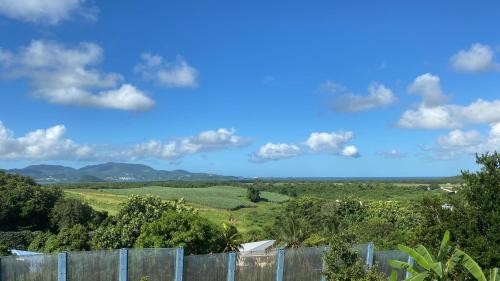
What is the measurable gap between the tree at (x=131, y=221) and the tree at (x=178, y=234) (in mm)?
7561

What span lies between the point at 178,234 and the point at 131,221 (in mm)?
10811

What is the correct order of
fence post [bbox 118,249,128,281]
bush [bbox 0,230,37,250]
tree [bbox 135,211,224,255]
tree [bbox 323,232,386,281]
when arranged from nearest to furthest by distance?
fence post [bbox 118,249,128,281] < tree [bbox 323,232,386,281] < tree [bbox 135,211,224,255] < bush [bbox 0,230,37,250]

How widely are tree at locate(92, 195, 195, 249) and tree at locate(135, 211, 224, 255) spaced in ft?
24.8

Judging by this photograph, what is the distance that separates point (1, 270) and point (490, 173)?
53.4 feet

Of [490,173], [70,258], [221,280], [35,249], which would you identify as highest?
[490,173]

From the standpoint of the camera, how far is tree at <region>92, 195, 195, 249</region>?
37.9 meters

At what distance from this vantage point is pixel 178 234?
2998 cm

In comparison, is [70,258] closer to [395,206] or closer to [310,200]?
[395,206]

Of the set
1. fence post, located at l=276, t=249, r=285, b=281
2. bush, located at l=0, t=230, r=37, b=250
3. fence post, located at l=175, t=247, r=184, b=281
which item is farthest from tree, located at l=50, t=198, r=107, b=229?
fence post, located at l=175, t=247, r=184, b=281

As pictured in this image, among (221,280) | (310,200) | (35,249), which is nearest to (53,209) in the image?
(35,249)

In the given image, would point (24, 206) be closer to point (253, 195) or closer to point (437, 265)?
point (437, 265)

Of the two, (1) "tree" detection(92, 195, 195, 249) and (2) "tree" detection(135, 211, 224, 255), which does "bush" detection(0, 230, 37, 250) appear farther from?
(2) "tree" detection(135, 211, 224, 255)

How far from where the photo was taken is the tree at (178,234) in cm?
2967

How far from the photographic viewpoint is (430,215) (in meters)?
20.8
